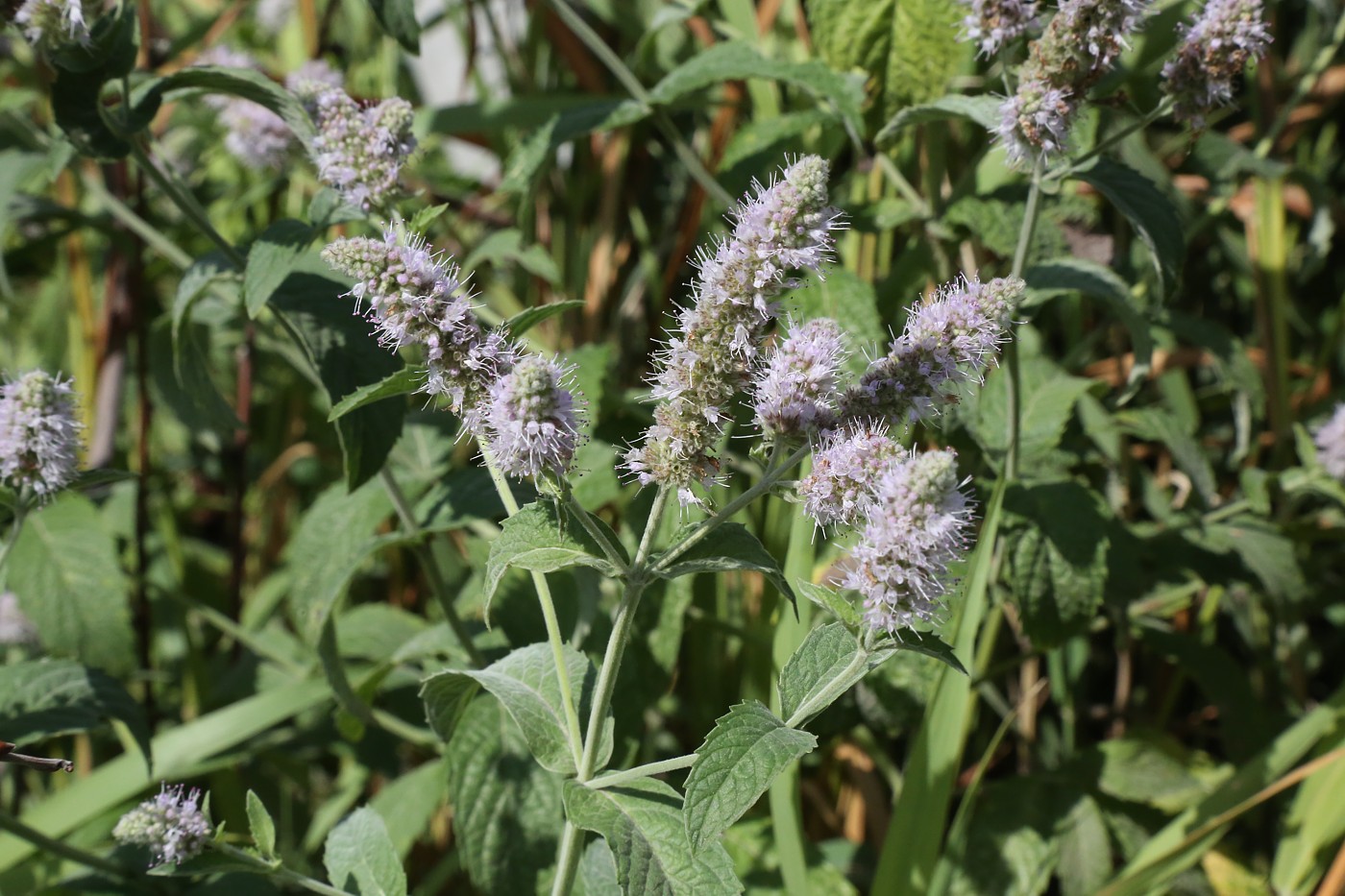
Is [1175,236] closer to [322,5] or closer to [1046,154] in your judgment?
[1046,154]

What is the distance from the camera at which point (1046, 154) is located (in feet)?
3.83

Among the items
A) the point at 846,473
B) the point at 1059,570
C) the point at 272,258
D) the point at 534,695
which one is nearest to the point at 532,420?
the point at 846,473

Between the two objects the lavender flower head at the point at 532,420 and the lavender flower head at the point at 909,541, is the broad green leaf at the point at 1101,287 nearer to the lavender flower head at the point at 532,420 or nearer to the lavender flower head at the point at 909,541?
the lavender flower head at the point at 909,541

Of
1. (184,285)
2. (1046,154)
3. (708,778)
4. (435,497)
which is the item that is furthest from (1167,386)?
(184,285)

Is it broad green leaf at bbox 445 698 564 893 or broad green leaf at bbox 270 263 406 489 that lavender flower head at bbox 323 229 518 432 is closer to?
broad green leaf at bbox 270 263 406 489

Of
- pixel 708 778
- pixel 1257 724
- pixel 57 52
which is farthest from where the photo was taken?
pixel 1257 724

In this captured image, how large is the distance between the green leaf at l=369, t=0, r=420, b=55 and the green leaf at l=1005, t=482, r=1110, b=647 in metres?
0.98

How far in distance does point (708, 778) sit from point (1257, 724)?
1.26 meters

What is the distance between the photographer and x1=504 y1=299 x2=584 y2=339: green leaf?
89 cm

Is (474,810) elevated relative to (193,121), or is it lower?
lower

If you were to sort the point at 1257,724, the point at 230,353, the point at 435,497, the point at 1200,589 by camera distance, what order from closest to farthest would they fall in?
the point at 435,497 < the point at 1257,724 < the point at 1200,589 < the point at 230,353

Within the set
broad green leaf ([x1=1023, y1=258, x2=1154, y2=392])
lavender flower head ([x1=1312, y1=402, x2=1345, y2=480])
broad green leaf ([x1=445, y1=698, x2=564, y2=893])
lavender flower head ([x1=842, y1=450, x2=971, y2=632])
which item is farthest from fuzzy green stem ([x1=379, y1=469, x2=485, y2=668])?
lavender flower head ([x1=1312, y1=402, x2=1345, y2=480])

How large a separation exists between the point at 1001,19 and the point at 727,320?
0.56 metres

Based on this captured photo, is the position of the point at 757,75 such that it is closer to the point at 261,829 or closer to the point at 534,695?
the point at 534,695
